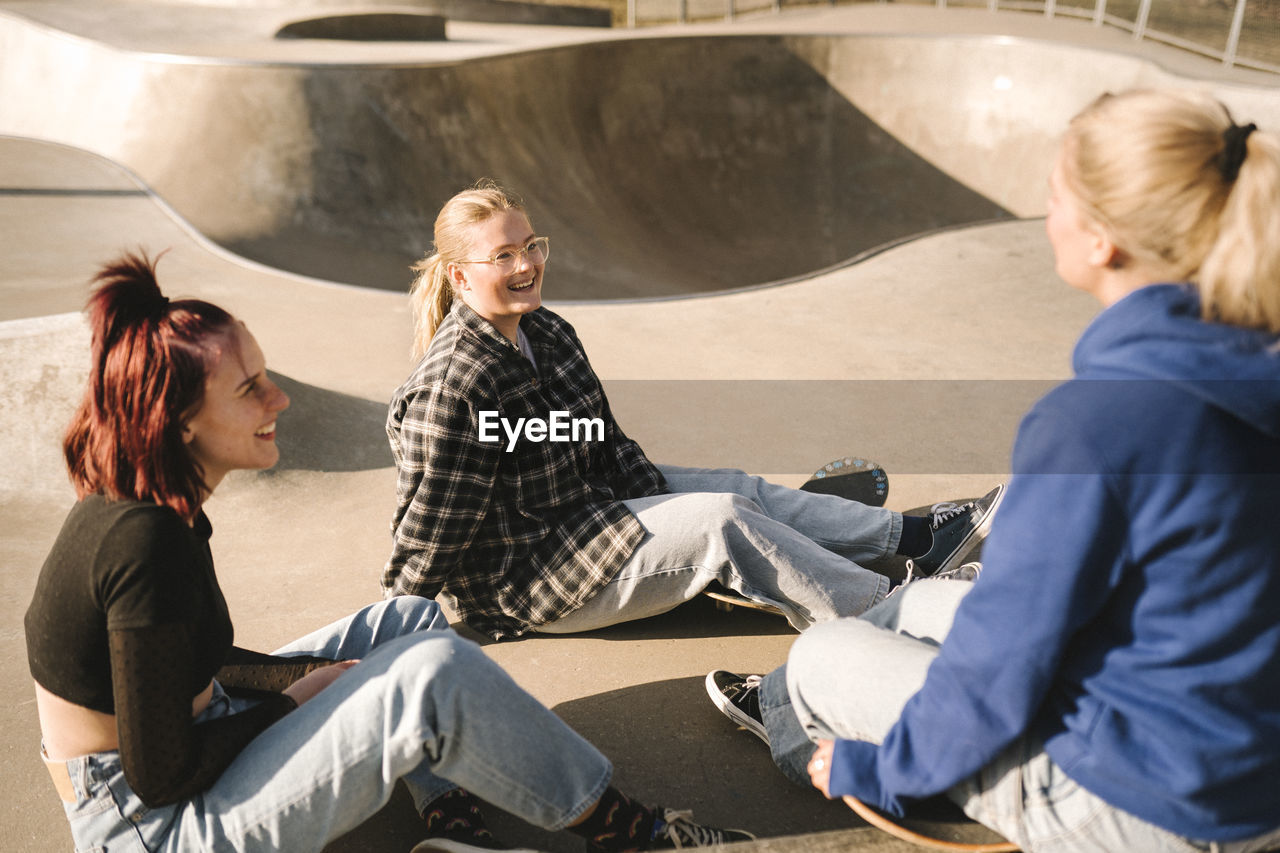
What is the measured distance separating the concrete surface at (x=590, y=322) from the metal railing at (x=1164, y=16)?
1037 millimetres

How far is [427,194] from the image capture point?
958 cm

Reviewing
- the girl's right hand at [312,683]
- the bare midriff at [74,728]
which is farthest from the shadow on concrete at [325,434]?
the bare midriff at [74,728]

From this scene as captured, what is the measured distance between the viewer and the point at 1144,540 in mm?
1467

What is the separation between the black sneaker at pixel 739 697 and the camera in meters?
2.60

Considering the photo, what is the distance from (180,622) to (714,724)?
1.57 meters

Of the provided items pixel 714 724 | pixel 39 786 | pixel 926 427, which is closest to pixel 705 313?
pixel 926 427

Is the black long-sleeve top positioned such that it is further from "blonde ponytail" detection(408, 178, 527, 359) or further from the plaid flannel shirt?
"blonde ponytail" detection(408, 178, 527, 359)

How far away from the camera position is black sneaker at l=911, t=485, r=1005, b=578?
3117 millimetres

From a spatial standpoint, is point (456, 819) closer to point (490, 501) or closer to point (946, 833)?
point (490, 501)

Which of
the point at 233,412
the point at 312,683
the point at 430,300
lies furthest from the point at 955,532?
the point at 233,412

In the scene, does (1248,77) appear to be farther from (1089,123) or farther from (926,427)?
(1089,123)

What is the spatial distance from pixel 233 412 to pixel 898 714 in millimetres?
1445

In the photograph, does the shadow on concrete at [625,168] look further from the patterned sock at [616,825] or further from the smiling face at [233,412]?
the patterned sock at [616,825]

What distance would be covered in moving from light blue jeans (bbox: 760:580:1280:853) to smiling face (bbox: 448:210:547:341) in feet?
4.48
